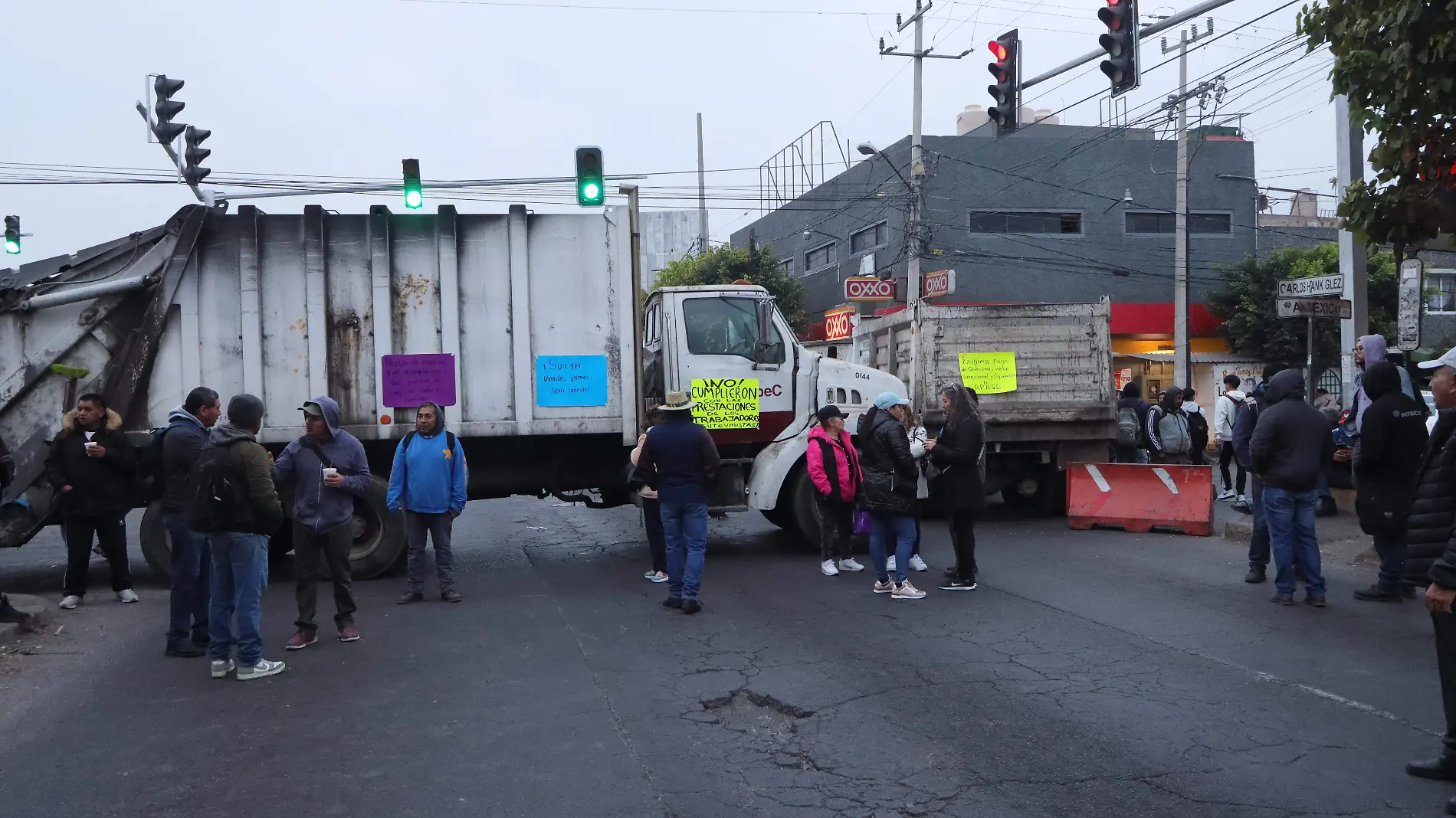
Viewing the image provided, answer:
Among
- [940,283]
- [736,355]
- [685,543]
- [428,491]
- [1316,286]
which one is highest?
[940,283]

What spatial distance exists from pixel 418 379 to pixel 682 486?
3063 mm

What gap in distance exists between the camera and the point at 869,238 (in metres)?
35.4

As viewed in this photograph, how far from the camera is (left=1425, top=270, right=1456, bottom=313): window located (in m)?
32.5

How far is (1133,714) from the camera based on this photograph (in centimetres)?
596

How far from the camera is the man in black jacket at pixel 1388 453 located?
28.2 feet

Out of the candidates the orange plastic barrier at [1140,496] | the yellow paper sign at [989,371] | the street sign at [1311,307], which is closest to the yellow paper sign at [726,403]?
the yellow paper sign at [989,371]

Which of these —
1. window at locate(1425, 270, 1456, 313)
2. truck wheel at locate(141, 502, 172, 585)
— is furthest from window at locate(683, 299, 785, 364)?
window at locate(1425, 270, 1456, 313)

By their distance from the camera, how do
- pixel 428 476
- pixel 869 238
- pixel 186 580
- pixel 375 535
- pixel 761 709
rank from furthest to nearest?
pixel 869 238 < pixel 375 535 < pixel 428 476 < pixel 186 580 < pixel 761 709

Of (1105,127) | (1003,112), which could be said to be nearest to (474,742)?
(1003,112)

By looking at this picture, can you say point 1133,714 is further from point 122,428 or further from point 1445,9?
point 122,428

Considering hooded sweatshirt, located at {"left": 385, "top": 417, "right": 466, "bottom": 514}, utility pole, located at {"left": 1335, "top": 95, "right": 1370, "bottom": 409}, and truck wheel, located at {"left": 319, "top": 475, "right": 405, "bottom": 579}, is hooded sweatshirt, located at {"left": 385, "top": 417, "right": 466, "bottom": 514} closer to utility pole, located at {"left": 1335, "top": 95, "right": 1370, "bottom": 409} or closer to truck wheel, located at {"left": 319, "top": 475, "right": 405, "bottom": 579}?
truck wheel, located at {"left": 319, "top": 475, "right": 405, "bottom": 579}

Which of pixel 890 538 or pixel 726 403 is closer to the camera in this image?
pixel 890 538

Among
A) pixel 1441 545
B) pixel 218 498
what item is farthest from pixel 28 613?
pixel 1441 545

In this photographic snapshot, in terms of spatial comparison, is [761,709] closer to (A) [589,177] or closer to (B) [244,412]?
(B) [244,412]
